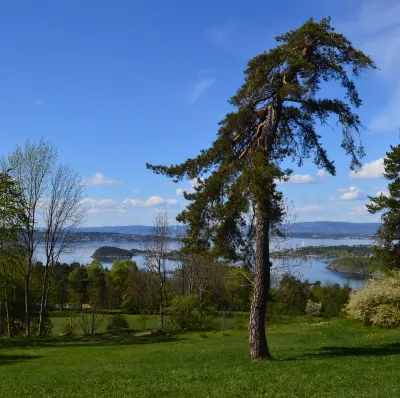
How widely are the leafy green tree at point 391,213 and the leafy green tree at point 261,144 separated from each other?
57.0ft

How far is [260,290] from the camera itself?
12.3 meters

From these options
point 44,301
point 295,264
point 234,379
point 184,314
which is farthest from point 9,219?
point 234,379

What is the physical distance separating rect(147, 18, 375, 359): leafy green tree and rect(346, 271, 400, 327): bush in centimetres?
1252

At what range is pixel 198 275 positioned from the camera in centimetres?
4309

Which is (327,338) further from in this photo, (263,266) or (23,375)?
(23,375)

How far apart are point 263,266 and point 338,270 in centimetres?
13001

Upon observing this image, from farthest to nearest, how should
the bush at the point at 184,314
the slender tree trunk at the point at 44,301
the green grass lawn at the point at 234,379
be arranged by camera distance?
the bush at the point at 184,314 → the slender tree trunk at the point at 44,301 → the green grass lawn at the point at 234,379

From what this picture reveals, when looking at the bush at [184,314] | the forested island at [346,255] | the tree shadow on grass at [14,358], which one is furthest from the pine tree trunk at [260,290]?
the bush at [184,314]

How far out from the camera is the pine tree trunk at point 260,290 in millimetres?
12211

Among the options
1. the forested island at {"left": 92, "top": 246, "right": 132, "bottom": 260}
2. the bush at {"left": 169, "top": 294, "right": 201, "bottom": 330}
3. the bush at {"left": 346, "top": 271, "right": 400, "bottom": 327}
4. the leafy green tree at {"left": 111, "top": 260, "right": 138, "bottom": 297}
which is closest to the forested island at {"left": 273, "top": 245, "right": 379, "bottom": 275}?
the bush at {"left": 346, "top": 271, "right": 400, "bottom": 327}

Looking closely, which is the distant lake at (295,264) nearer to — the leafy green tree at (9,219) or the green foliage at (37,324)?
the leafy green tree at (9,219)

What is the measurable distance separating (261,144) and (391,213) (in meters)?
19.7

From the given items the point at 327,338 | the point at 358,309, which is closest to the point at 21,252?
the point at 327,338

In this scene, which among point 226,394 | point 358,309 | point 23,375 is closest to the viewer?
point 226,394
